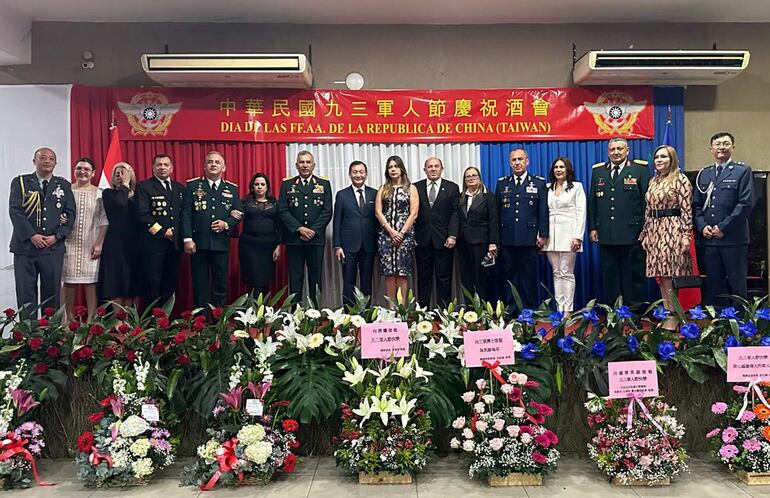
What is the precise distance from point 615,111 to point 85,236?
13.9 feet

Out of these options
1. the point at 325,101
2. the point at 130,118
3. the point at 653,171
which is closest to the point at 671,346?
the point at 653,171

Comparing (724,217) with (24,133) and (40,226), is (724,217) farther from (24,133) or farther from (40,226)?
(24,133)

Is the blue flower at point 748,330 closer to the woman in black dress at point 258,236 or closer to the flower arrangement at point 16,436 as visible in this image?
the flower arrangement at point 16,436

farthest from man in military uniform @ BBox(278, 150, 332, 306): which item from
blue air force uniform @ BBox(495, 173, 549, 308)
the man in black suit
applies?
blue air force uniform @ BBox(495, 173, 549, 308)

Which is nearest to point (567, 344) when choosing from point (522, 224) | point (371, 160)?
point (522, 224)

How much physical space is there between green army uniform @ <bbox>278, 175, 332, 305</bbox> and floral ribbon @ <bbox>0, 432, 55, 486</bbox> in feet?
8.42

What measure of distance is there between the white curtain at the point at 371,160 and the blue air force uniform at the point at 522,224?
59cm

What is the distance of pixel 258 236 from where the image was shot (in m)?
4.60

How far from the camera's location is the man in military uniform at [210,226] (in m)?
4.51

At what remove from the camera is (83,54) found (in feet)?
16.8

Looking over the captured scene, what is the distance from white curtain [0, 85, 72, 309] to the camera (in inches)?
196

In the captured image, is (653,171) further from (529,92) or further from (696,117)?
(529,92)

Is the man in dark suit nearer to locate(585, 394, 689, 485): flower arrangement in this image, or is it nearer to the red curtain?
the red curtain

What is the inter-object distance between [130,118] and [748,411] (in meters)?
4.66
